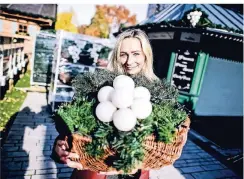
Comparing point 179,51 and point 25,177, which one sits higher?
point 179,51

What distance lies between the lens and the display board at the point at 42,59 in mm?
9156

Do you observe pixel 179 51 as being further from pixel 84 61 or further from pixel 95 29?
pixel 95 29

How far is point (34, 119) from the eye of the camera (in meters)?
6.20

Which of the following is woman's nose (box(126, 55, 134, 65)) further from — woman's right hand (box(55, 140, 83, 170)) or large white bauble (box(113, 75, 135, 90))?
woman's right hand (box(55, 140, 83, 170))

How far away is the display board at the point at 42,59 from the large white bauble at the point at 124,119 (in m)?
8.44

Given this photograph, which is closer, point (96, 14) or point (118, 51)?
point (118, 51)

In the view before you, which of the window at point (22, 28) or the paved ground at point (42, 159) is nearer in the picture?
the paved ground at point (42, 159)

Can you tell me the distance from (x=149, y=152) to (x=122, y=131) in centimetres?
22

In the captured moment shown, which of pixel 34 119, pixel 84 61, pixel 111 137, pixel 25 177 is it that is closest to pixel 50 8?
pixel 84 61

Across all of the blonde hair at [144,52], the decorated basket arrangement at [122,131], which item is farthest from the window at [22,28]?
the decorated basket arrangement at [122,131]

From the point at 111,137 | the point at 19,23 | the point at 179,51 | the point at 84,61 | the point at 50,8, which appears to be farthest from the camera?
the point at 50,8

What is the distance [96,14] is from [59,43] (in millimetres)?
34681

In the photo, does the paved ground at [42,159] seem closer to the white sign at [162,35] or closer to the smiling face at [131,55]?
the smiling face at [131,55]

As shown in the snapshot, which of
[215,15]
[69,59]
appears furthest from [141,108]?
[215,15]
